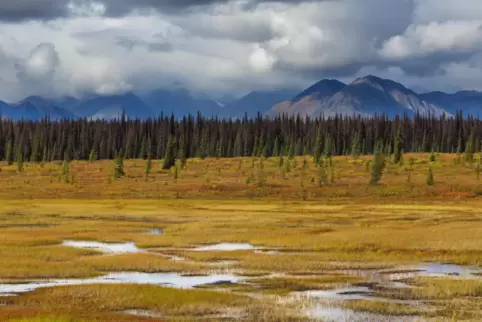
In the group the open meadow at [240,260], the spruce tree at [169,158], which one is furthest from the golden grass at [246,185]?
the spruce tree at [169,158]

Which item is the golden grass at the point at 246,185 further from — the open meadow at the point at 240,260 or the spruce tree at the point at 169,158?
the spruce tree at the point at 169,158

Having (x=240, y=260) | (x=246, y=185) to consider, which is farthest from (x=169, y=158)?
(x=240, y=260)

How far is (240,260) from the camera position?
35969 mm

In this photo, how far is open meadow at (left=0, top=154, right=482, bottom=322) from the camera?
2406 cm

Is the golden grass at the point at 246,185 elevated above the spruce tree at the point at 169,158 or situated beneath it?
situated beneath

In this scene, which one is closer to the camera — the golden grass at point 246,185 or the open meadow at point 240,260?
the open meadow at point 240,260

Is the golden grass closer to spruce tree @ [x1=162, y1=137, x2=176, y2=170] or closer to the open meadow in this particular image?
the open meadow

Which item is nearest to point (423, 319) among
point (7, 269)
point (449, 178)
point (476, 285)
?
point (476, 285)

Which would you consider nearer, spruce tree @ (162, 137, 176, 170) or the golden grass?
the golden grass

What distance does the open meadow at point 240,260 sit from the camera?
78.9ft

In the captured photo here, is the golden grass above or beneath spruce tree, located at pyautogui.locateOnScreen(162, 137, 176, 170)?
beneath

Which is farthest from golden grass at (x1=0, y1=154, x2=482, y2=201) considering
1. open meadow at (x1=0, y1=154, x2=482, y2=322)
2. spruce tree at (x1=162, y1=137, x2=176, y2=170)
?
spruce tree at (x1=162, y1=137, x2=176, y2=170)

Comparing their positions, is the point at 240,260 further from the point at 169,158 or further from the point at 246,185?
the point at 169,158

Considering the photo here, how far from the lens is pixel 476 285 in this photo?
27969 mm
